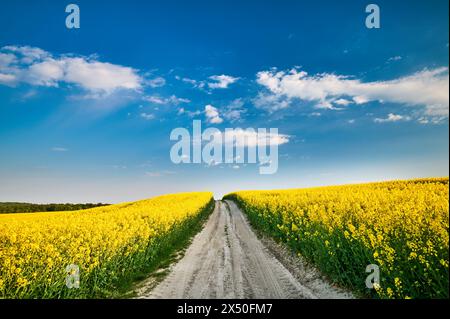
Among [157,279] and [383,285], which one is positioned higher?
[383,285]

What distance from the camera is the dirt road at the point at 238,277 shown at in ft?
29.3

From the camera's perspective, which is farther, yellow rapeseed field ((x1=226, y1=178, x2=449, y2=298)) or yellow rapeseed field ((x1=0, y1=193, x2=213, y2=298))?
yellow rapeseed field ((x1=0, y1=193, x2=213, y2=298))

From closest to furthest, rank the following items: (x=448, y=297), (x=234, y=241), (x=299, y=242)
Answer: (x=448, y=297) < (x=299, y=242) < (x=234, y=241)

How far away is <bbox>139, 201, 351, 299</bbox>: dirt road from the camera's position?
892 cm

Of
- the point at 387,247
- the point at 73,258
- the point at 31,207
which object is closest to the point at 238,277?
the point at 387,247

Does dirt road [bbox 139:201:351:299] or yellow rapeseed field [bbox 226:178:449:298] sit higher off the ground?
yellow rapeseed field [bbox 226:178:449:298]

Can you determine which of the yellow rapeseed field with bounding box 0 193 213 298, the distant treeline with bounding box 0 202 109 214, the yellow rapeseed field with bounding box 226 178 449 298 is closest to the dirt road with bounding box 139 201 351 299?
the yellow rapeseed field with bounding box 226 178 449 298

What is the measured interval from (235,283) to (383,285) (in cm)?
422

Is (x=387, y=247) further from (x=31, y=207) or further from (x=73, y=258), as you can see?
(x=31, y=207)

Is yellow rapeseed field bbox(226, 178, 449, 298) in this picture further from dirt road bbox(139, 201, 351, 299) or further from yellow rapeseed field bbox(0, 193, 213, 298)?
yellow rapeseed field bbox(0, 193, 213, 298)

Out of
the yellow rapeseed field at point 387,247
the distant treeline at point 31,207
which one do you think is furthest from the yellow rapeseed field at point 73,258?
the distant treeline at point 31,207

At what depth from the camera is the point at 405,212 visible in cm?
974
